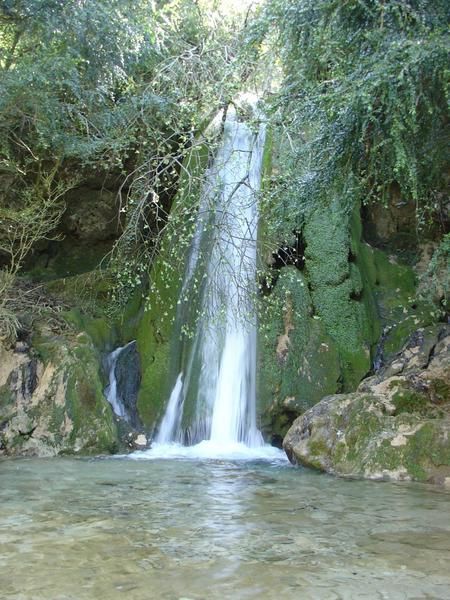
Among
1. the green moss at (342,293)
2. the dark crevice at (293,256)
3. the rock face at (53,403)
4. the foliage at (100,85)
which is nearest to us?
the rock face at (53,403)

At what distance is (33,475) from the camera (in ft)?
24.0

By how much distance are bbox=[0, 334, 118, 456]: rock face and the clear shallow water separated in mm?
2505

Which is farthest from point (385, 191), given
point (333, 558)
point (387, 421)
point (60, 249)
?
point (60, 249)

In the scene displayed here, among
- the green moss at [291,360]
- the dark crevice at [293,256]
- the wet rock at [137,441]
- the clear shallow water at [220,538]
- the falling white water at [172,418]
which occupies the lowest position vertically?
the clear shallow water at [220,538]

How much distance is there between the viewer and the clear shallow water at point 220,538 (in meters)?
3.33

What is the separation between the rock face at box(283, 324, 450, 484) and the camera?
7059mm

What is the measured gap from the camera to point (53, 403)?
997 centimetres

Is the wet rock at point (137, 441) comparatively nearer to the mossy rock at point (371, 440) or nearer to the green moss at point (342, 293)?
the mossy rock at point (371, 440)

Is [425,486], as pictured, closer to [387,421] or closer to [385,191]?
[387,421]

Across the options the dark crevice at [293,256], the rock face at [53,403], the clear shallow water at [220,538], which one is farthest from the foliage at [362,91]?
the rock face at [53,403]

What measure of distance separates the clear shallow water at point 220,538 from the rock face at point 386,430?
47cm

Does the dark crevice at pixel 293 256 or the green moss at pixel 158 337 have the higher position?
the dark crevice at pixel 293 256

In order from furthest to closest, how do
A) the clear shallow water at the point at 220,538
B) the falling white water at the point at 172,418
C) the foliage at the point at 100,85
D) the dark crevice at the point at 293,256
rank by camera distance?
the dark crevice at the point at 293,256 < the falling white water at the point at 172,418 < the foliage at the point at 100,85 < the clear shallow water at the point at 220,538

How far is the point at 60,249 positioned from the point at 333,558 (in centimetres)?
1234
